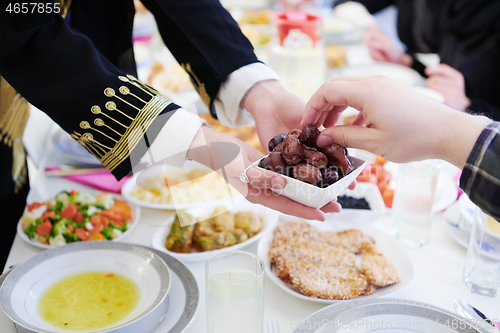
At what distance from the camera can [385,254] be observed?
1146 mm

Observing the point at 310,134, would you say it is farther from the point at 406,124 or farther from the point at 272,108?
the point at 272,108

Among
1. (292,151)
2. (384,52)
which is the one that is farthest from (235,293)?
(384,52)

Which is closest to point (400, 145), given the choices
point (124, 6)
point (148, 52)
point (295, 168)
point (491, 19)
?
point (295, 168)

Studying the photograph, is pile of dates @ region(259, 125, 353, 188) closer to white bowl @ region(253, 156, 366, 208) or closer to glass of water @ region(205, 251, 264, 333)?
white bowl @ region(253, 156, 366, 208)

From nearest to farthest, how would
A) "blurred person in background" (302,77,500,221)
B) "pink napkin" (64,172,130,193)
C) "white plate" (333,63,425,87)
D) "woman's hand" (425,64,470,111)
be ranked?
"blurred person in background" (302,77,500,221)
"pink napkin" (64,172,130,193)
"woman's hand" (425,64,470,111)
"white plate" (333,63,425,87)

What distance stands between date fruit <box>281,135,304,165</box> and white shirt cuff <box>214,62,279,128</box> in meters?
0.42

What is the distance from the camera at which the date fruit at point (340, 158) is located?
2.93ft

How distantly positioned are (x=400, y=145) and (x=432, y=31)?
219 centimetres

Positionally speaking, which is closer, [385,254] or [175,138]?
[175,138]

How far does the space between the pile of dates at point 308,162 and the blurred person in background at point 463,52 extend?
1351mm

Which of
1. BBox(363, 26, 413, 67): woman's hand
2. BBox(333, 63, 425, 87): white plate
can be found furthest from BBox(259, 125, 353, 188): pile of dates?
BBox(363, 26, 413, 67): woman's hand

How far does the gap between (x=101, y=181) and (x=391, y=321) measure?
1128 millimetres

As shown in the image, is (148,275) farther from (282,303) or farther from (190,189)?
(190,189)

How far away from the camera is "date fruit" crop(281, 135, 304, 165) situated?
0.88 metres
